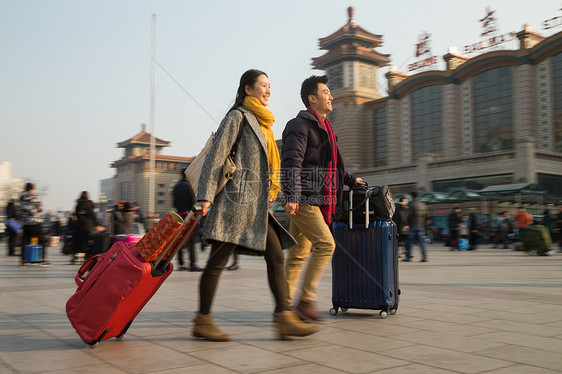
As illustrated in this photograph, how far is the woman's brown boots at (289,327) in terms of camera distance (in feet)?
11.1

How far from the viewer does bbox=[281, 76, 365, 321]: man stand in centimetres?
392

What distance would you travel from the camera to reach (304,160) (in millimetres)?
4133

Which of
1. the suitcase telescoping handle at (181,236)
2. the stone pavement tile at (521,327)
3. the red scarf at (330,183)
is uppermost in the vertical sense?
the red scarf at (330,183)

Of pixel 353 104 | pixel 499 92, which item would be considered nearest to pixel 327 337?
pixel 499 92

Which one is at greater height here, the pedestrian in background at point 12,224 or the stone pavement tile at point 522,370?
→ the pedestrian in background at point 12,224

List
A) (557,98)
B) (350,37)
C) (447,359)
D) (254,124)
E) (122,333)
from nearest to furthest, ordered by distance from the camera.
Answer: (447,359), (122,333), (254,124), (557,98), (350,37)

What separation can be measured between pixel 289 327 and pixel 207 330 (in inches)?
20.5

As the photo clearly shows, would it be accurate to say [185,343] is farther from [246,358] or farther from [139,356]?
[246,358]

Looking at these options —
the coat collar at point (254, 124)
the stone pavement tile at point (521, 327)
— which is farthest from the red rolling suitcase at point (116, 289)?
the stone pavement tile at point (521, 327)

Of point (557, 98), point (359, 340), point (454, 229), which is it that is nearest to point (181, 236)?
point (359, 340)

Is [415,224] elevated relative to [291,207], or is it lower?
lower

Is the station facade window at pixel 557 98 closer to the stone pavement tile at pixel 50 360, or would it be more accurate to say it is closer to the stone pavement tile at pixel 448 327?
the stone pavement tile at pixel 448 327

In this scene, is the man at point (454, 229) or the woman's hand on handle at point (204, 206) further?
the man at point (454, 229)

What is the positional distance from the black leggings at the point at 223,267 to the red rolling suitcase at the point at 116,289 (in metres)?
0.24
